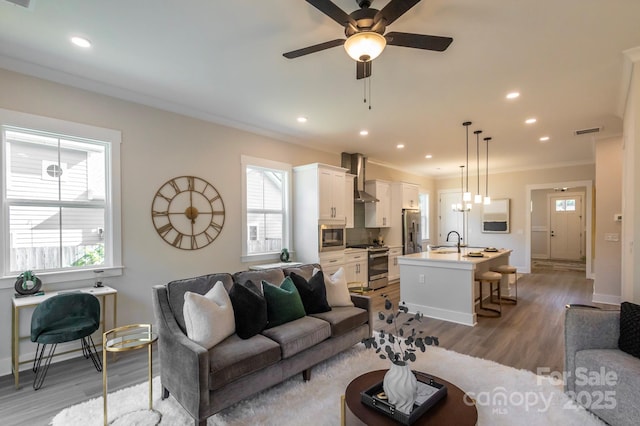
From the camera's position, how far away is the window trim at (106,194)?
293 centimetres

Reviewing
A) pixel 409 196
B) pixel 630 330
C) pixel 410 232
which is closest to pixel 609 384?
pixel 630 330

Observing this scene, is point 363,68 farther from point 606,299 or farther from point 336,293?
point 606,299

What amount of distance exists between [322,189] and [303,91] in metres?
2.07

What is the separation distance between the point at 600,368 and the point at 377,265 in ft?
15.1

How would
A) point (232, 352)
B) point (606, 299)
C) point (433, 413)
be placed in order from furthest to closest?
point (606, 299) → point (232, 352) → point (433, 413)

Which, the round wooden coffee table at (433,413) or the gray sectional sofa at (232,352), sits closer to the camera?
the round wooden coffee table at (433,413)

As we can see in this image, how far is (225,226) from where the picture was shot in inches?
180

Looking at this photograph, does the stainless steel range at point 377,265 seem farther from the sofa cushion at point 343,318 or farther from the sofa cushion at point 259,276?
the sofa cushion at point 259,276

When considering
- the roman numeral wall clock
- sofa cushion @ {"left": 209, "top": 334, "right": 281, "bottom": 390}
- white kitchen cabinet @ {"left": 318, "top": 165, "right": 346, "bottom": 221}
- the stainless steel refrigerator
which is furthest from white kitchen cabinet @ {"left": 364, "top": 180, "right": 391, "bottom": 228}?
sofa cushion @ {"left": 209, "top": 334, "right": 281, "bottom": 390}

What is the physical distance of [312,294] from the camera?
3.23 meters

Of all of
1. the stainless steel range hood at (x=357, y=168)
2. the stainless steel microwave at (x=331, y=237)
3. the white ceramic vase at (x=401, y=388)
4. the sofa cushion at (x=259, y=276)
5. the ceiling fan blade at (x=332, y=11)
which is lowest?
the white ceramic vase at (x=401, y=388)

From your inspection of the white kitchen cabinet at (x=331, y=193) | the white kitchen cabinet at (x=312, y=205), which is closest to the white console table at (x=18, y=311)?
the white kitchen cabinet at (x=312, y=205)

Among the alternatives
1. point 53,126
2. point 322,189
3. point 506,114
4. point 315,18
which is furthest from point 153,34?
point 506,114

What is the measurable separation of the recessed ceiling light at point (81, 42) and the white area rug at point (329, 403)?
2.96m
